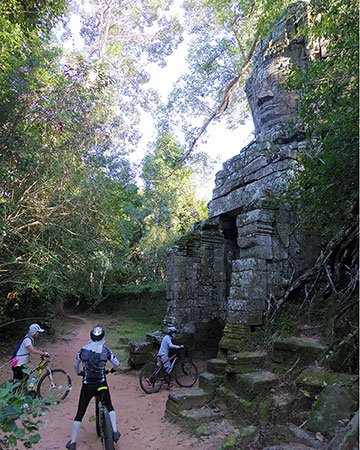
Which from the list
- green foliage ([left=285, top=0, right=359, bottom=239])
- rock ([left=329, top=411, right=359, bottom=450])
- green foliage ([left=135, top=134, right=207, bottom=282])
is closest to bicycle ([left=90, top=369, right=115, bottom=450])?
rock ([left=329, top=411, right=359, bottom=450])

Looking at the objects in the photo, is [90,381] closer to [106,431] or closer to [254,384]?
[106,431]

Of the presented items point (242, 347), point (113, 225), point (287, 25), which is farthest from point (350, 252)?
point (287, 25)

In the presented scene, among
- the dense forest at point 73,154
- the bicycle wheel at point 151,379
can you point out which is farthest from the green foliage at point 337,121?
the bicycle wheel at point 151,379

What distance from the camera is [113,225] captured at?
958cm

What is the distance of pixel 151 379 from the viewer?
673 centimetres

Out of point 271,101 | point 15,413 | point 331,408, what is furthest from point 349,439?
point 271,101

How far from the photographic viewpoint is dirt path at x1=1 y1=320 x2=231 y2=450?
165 inches

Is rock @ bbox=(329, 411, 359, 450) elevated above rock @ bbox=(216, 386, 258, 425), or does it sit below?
above

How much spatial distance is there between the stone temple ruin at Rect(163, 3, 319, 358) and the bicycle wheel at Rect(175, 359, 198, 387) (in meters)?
0.49

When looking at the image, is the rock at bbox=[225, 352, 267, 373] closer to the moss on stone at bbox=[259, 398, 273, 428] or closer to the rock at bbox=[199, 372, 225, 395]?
the rock at bbox=[199, 372, 225, 395]

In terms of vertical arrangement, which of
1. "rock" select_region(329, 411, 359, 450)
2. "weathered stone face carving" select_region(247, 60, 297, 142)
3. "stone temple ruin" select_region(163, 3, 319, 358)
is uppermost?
"weathered stone face carving" select_region(247, 60, 297, 142)

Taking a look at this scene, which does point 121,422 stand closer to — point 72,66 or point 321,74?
point 321,74

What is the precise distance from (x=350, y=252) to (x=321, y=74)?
2806 mm

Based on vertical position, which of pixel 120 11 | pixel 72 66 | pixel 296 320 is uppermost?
pixel 120 11
